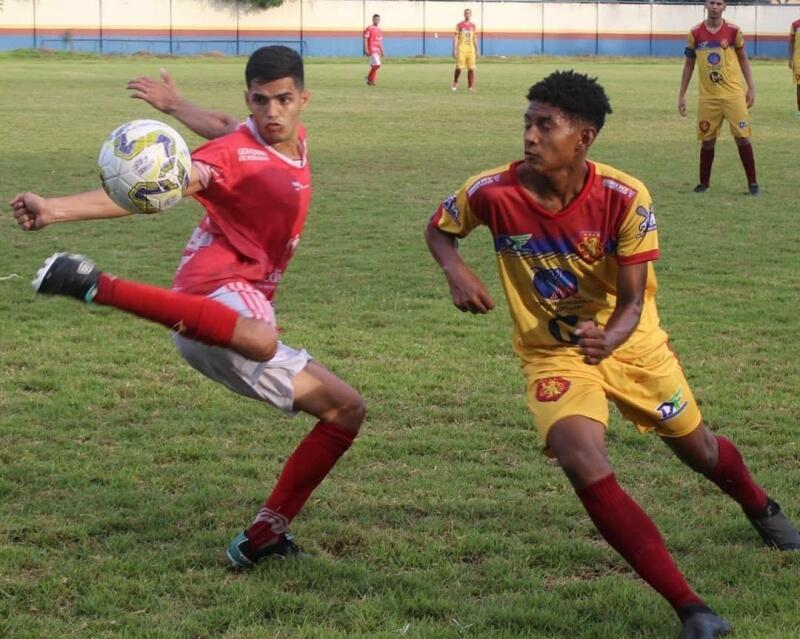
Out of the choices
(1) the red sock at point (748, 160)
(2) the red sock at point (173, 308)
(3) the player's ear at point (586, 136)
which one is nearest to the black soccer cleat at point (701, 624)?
(3) the player's ear at point (586, 136)

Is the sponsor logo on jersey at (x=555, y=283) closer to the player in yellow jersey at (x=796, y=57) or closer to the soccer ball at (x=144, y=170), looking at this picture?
the soccer ball at (x=144, y=170)

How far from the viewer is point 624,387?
14.7 feet

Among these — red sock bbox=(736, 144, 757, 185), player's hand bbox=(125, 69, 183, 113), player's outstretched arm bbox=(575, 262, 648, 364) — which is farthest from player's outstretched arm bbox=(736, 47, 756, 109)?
player's outstretched arm bbox=(575, 262, 648, 364)

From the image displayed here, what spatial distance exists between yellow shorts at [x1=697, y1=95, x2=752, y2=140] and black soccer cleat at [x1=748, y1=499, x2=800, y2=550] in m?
10.2

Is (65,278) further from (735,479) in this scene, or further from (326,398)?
(735,479)

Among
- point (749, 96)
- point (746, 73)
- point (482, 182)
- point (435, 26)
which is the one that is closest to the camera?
point (482, 182)

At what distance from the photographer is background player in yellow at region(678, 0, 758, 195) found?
14508 mm

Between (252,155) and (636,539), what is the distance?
76.0 inches

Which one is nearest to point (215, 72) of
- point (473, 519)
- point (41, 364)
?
point (41, 364)

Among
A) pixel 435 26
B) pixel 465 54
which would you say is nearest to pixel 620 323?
pixel 465 54

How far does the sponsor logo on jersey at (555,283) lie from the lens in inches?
180

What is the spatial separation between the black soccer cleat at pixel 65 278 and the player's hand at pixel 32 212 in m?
0.23

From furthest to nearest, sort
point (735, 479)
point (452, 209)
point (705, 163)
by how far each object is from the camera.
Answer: point (705, 163)
point (735, 479)
point (452, 209)

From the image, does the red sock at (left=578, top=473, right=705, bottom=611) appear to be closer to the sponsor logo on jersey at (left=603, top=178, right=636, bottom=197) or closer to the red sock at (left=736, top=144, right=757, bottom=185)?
the sponsor logo on jersey at (left=603, top=178, right=636, bottom=197)
